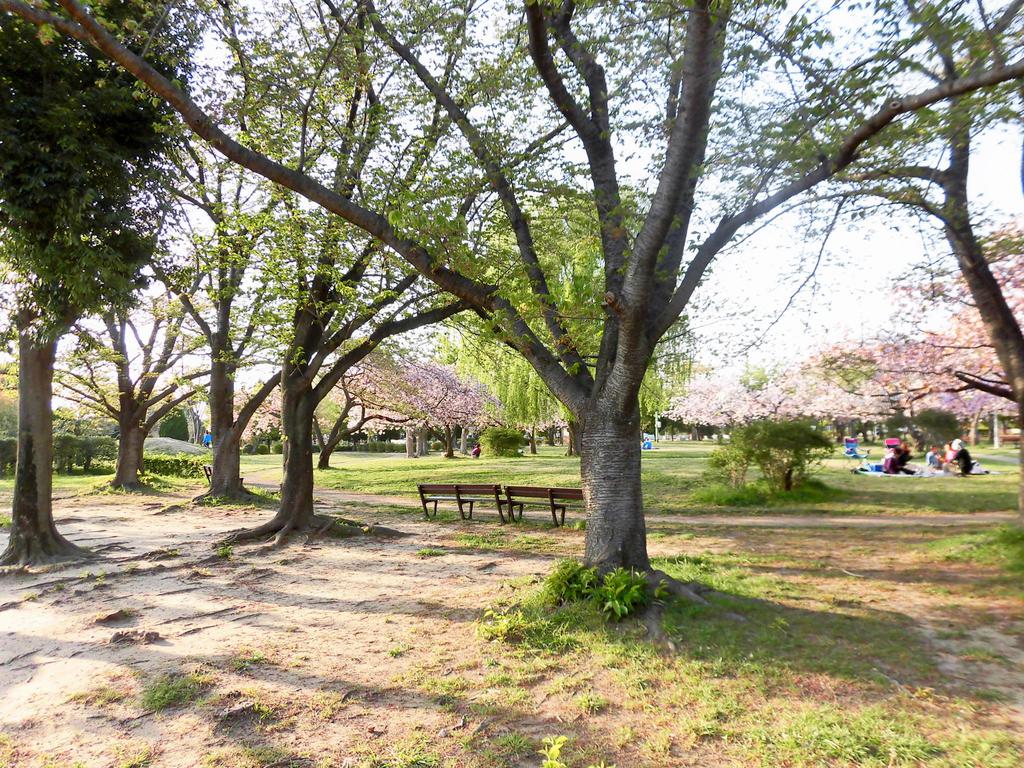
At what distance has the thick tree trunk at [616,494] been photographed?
5.96 m

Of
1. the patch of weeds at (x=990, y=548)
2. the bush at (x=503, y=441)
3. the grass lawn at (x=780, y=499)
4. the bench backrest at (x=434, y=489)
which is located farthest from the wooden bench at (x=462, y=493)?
the bush at (x=503, y=441)

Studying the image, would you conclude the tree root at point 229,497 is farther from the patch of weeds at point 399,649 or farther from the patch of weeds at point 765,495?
the patch of weeds at point 399,649

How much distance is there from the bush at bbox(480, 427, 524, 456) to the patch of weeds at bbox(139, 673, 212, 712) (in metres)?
33.4

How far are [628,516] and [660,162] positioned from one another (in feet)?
12.9

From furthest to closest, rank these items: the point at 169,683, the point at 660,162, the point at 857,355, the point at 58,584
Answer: the point at 857,355
the point at 58,584
the point at 660,162
the point at 169,683

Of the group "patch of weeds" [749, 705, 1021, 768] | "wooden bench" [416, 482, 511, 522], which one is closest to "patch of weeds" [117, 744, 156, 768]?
"patch of weeds" [749, 705, 1021, 768]

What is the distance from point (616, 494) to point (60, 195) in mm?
7037

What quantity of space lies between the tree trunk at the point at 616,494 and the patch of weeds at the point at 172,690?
346cm

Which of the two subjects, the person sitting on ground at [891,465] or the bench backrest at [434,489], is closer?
the bench backrest at [434,489]

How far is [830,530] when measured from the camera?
10.8 metres

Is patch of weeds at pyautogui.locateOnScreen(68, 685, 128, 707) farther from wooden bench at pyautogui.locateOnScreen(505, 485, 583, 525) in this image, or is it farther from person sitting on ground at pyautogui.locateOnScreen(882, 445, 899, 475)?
person sitting on ground at pyautogui.locateOnScreen(882, 445, 899, 475)

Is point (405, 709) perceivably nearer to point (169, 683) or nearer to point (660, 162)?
point (169, 683)

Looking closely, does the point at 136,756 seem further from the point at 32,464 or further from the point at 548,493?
the point at 548,493

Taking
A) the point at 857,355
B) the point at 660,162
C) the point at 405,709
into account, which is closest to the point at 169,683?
the point at 405,709
